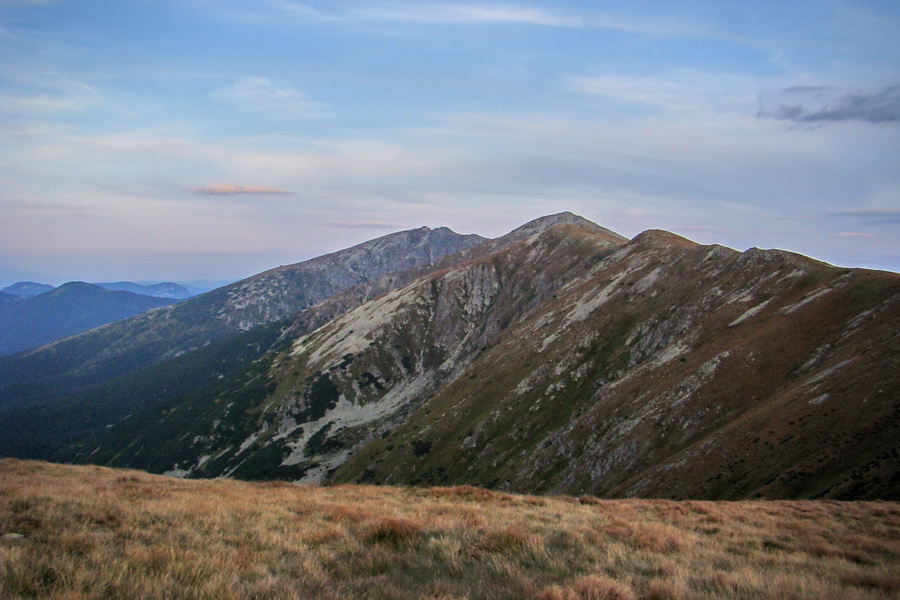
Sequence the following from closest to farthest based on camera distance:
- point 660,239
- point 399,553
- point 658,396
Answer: point 399,553 < point 658,396 < point 660,239

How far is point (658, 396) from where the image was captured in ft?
208

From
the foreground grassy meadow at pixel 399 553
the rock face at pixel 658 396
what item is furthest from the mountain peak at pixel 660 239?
the foreground grassy meadow at pixel 399 553

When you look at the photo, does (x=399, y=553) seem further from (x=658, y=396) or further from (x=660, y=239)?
(x=660, y=239)

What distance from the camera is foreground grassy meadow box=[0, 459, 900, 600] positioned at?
21.4ft

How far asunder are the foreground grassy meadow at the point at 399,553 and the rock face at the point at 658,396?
91.7 feet

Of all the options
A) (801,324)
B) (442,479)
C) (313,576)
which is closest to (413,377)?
(442,479)

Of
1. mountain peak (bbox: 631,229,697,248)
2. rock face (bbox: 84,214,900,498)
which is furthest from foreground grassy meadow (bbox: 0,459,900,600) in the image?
mountain peak (bbox: 631,229,697,248)

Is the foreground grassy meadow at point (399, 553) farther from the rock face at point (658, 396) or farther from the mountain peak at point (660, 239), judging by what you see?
the mountain peak at point (660, 239)

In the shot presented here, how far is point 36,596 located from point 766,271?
9597cm

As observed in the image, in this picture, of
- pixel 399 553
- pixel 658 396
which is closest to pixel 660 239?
pixel 658 396

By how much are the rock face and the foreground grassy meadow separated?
27951mm

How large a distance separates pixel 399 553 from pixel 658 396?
208ft

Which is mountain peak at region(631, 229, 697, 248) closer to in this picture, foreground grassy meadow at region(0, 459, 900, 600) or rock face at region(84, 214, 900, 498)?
rock face at region(84, 214, 900, 498)

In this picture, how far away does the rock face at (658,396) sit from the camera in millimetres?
40156
